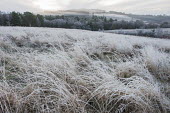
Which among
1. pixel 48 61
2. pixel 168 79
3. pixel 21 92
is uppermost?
pixel 48 61

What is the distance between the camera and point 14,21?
100ft

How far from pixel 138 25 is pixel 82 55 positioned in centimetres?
4666

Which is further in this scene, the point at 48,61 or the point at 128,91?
the point at 48,61

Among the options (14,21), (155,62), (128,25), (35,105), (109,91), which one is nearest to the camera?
(35,105)

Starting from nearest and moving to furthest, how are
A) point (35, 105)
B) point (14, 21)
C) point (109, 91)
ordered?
point (35, 105)
point (109, 91)
point (14, 21)

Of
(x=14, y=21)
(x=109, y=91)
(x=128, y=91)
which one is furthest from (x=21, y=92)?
(x=14, y=21)

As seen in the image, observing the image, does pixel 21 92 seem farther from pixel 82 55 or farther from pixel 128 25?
pixel 128 25

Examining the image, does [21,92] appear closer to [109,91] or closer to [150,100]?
[109,91]

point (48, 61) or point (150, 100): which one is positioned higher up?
point (48, 61)

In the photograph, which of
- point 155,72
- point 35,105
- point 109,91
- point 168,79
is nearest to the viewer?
point 35,105

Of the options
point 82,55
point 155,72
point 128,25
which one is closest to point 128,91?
point 155,72

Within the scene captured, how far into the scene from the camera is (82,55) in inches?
90.4

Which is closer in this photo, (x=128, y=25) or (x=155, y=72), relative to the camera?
(x=155, y=72)

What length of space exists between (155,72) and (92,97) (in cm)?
129
